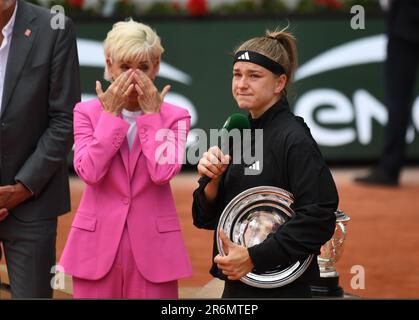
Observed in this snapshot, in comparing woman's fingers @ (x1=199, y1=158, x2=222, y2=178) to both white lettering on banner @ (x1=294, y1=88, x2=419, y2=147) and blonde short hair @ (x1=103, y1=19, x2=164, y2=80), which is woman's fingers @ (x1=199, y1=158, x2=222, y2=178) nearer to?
blonde short hair @ (x1=103, y1=19, x2=164, y2=80)

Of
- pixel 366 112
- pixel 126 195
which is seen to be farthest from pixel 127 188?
pixel 366 112

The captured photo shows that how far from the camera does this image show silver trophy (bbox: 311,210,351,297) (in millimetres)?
4445

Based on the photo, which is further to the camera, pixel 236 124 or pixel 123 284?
pixel 123 284

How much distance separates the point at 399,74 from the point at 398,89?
151 mm

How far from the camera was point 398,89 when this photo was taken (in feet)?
31.6

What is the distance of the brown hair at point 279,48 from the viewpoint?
133 inches

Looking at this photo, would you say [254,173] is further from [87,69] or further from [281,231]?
[87,69]

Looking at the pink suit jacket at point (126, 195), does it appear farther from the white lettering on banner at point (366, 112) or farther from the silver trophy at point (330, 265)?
the white lettering on banner at point (366, 112)

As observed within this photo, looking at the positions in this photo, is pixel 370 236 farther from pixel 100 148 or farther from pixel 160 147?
pixel 100 148

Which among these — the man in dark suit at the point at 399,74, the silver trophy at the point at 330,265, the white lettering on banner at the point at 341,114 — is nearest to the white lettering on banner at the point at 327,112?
the white lettering on banner at the point at 341,114

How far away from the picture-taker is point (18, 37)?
→ 13.1 ft

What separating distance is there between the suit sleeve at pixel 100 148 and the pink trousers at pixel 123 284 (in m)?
0.25

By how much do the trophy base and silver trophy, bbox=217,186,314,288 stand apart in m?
1.14
